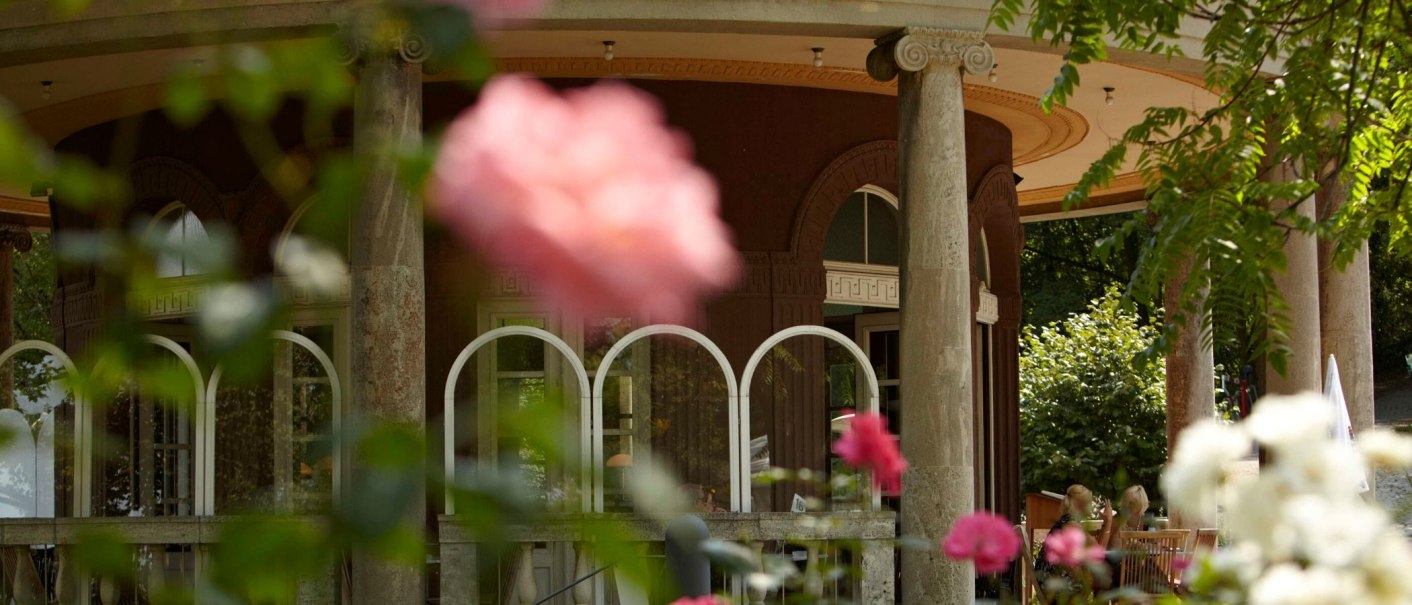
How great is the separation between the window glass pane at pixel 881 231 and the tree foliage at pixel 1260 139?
7.27m

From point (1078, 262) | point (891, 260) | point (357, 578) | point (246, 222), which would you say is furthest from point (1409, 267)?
point (357, 578)

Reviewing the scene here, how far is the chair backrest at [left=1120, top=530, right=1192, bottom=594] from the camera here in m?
11.7

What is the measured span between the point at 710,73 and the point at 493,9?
11.9 meters

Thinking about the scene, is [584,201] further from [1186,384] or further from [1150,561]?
[1186,384]

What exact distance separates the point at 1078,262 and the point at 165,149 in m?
25.6

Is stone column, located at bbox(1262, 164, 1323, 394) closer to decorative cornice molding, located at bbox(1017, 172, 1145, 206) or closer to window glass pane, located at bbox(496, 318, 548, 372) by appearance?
window glass pane, located at bbox(496, 318, 548, 372)

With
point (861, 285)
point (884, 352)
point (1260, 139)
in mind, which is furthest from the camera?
→ point (884, 352)

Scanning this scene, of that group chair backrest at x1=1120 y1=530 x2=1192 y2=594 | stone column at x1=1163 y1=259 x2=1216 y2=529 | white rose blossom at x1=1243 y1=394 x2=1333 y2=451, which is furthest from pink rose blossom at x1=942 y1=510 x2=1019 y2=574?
stone column at x1=1163 y1=259 x2=1216 y2=529

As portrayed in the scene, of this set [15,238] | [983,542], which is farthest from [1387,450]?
[15,238]

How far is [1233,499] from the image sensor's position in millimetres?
1771

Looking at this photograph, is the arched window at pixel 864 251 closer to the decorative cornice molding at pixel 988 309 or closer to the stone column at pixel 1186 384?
the decorative cornice molding at pixel 988 309

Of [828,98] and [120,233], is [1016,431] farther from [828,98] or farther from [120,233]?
[120,233]

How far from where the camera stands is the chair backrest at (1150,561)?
11664 millimetres

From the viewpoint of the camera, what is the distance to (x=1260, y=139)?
6906 millimetres
